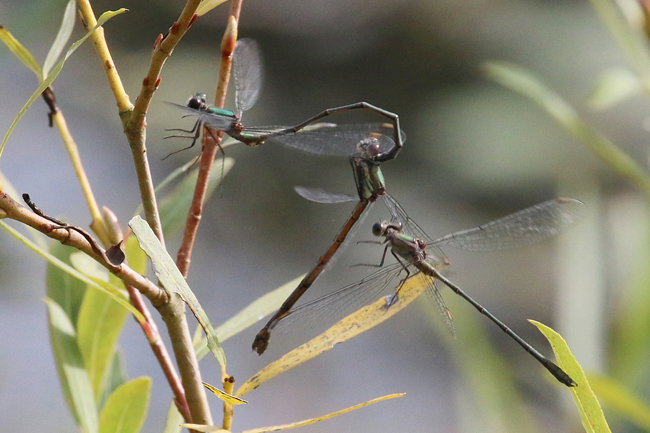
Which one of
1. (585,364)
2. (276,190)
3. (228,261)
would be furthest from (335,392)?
(585,364)

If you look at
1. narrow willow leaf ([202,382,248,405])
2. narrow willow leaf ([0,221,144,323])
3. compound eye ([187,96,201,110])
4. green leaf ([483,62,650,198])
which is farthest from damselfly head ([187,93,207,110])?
green leaf ([483,62,650,198])

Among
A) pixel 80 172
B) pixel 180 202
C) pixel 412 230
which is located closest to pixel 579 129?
pixel 412 230

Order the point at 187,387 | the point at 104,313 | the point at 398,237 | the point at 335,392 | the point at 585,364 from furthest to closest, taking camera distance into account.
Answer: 1. the point at 335,392
2. the point at 585,364
3. the point at 398,237
4. the point at 104,313
5. the point at 187,387

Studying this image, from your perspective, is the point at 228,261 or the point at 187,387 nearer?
the point at 187,387

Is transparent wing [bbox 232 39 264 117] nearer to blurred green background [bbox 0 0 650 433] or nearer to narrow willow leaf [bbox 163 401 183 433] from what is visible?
narrow willow leaf [bbox 163 401 183 433]

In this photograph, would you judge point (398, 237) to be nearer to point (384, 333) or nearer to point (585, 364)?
point (585, 364)

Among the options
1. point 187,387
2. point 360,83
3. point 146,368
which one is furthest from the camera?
point 360,83
